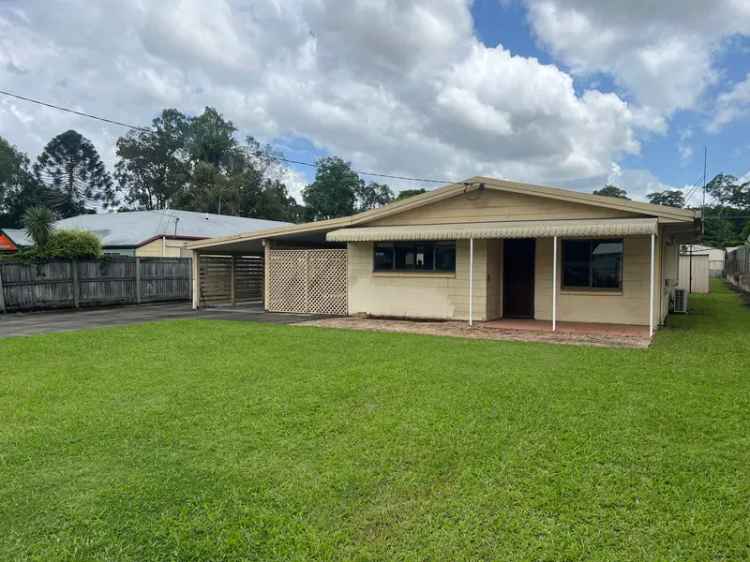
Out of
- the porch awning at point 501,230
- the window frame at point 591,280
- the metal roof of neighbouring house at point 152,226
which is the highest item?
the metal roof of neighbouring house at point 152,226

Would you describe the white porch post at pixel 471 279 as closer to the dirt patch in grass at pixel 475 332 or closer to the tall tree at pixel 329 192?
the dirt patch in grass at pixel 475 332

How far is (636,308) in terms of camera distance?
11.8 meters

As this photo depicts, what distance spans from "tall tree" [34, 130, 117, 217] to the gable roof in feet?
167

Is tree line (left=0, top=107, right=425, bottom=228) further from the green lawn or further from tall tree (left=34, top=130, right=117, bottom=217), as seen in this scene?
the green lawn

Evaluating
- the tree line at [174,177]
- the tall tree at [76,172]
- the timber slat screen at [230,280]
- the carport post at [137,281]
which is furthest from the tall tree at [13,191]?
the timber slat screen at [230,280]

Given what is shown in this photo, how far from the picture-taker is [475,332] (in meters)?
11.2

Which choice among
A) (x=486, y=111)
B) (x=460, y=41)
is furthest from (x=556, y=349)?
(x=486, y=111)

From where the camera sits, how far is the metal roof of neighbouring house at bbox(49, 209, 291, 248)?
26.2 m

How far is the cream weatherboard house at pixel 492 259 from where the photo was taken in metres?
11.5

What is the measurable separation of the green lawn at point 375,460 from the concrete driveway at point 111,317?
18.0 feet

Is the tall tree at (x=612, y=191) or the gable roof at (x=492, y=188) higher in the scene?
the tall tree at (x=612, y=191)

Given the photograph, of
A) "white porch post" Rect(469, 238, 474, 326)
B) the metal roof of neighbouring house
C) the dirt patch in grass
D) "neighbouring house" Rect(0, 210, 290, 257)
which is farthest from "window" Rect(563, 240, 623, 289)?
the metal roof of neighbouring house

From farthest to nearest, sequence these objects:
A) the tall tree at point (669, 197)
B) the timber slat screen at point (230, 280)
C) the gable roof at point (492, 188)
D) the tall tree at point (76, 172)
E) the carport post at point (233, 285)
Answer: the tall tree at point (669, 197) → the tall tree at point (76, 172) → the carport post at point (233, 285) → the timber slat screen at point (230, 280) → the gable roof at point (492, 188)

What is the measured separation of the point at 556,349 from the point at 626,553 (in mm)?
6366
